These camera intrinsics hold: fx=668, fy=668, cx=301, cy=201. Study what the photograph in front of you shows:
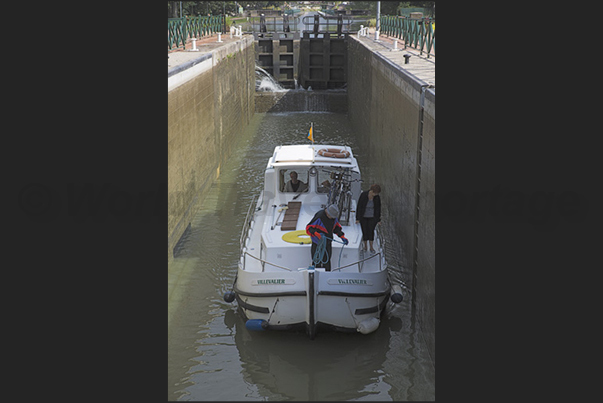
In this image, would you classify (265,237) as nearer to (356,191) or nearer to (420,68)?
(356,191)

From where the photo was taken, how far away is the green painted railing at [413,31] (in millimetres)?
17828

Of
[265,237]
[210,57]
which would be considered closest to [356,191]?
[265,237]

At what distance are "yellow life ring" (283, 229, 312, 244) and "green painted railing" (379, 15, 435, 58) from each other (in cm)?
864

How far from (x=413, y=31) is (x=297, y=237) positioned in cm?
1327

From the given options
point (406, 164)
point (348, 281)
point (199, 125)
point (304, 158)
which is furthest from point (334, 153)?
point (199, 125)

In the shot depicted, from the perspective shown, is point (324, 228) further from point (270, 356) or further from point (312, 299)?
point (270, 356)

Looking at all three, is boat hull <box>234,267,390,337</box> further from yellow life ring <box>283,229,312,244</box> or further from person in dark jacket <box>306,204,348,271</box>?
yellow life ring <box>283,229,312,244</box>

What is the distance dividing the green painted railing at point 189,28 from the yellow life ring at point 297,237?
40.5 feet

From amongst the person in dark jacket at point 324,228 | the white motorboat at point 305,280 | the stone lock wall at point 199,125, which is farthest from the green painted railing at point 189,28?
the person in dark jacket at point 324,228

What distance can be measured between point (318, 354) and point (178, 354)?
1.84 m

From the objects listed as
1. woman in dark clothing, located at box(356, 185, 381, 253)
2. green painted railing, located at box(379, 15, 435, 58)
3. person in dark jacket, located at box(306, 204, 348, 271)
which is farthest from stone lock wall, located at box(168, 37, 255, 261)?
green painted railing, located at box(379, 15, 435, 58)

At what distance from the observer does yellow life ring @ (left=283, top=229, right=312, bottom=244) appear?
9.38m

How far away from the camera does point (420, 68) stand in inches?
542

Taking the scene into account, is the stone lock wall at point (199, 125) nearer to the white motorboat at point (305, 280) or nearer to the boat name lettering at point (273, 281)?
the white motorboat at point (305, 280)
